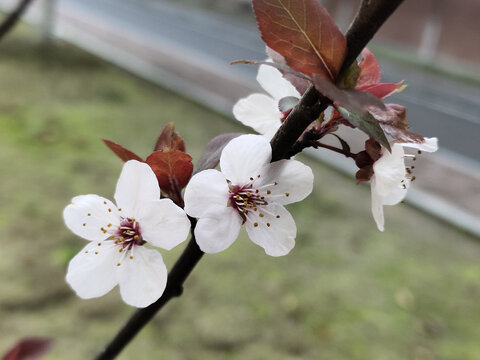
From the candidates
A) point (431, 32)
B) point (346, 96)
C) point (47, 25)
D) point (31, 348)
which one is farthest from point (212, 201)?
point (431, 32)

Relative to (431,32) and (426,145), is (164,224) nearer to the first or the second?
(426,145)

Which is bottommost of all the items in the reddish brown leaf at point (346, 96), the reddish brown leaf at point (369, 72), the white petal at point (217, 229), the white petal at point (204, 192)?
the white petal at point (217, 229)

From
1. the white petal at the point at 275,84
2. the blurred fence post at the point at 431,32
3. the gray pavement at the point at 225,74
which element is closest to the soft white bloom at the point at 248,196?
the white petal at the point at 275,84

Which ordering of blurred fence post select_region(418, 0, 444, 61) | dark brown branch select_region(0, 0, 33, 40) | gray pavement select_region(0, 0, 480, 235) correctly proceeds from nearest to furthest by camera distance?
dark brown branch select_region(0, 0, 33, 40) < gray pavement select_region(0, 0, 480, 235) < blurred fence post select_region(418, 0, 444, 61)

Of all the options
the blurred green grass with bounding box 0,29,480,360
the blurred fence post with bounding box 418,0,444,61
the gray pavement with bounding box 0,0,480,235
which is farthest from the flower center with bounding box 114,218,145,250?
the blurred fence post with bounding box 418,0,444,61

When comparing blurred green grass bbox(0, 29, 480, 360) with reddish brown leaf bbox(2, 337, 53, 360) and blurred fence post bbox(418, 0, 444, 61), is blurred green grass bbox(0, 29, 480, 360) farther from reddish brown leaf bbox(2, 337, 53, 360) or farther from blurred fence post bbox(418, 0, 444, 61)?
blurred fence post bbox(418, 0, 444, 61)

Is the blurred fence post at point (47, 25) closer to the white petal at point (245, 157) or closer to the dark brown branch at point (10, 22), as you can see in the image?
the dark brown branch at point (10, 22)

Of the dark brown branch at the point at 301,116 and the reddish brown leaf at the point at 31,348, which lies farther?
the reddish brown leaf at the point at 31,348
